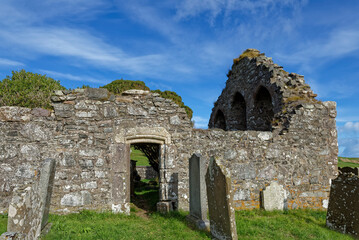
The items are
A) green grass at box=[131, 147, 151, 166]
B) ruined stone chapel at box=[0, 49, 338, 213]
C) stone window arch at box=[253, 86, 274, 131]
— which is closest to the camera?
ruined stone chapel at box=[0, 49, 338, 213]

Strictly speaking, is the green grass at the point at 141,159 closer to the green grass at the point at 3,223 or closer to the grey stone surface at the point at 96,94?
the grey stone surface at the point at 96,94

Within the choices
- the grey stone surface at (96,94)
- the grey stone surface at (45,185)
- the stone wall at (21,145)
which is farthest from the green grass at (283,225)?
the stone wall at (21,145)

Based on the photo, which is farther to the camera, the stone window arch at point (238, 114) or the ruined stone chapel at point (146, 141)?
the stone window arch at point (238, 114)

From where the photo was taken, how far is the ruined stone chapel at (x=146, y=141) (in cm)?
660

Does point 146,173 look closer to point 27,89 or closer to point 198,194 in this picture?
point 198,194

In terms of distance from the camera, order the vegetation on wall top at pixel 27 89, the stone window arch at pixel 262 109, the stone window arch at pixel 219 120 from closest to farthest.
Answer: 1. the stone window arch at pixel 262 109
2. the stone window arch at pixel 219 120
3. the vegetation on wall top at pixel 27 89

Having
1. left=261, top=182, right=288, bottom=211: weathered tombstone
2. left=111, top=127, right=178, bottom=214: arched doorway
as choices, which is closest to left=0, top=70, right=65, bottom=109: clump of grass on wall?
left=111, top=127, right=178, bottom=214: arched doorway

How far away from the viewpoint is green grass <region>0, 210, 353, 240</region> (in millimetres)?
5172

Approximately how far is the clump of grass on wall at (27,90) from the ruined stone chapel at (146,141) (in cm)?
1263

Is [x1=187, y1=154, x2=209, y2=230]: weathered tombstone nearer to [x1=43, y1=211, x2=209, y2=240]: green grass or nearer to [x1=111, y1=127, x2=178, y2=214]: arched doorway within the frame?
[x1=43, y1=211, x2=209, y2=240]: green grass

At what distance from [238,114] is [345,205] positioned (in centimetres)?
796

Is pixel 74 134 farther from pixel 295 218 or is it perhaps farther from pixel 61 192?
pixel 295 218

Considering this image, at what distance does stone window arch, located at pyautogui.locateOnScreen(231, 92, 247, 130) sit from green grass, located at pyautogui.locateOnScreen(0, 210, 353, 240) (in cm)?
669

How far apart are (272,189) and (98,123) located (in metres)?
5.46
